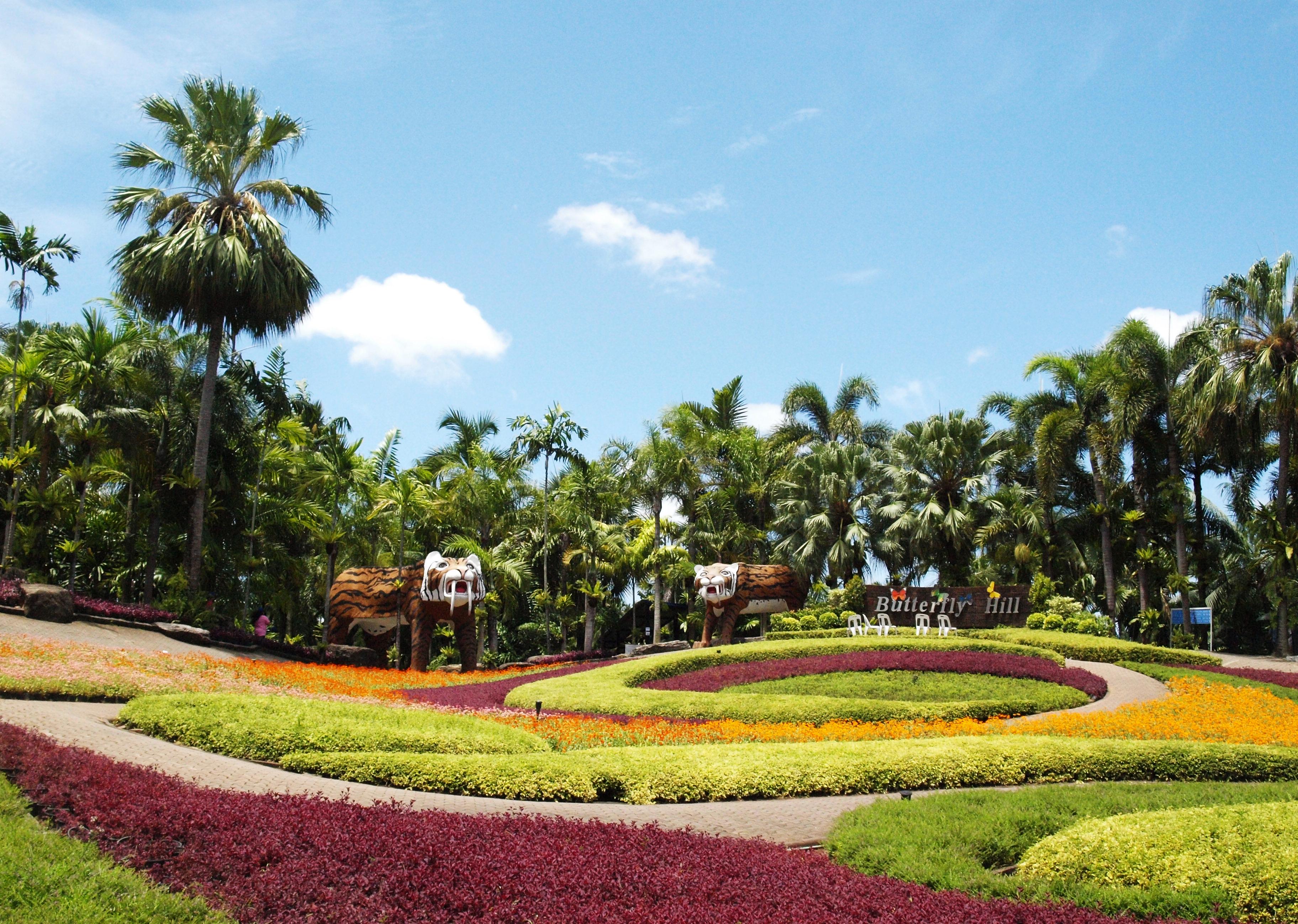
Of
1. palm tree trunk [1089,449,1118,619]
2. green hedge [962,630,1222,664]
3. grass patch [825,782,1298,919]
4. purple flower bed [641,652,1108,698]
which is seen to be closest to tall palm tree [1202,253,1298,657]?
palm tree trunk [1089,449,1118,619]

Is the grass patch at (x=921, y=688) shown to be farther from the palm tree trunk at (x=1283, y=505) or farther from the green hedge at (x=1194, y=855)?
the palm tree trunk at (x=1283, y=505)

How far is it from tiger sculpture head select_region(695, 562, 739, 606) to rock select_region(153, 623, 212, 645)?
13.3 metres

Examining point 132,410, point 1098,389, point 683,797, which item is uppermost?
point 1098,389

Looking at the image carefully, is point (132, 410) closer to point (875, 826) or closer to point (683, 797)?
point (683, 797)

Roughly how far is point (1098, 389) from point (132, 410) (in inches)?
1236

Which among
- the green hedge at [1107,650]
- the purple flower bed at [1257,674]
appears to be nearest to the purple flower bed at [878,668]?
the green hedge at [1107,650]

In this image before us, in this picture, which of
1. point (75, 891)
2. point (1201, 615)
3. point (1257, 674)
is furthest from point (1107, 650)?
point (75, 891)

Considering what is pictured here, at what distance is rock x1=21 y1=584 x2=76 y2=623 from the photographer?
71.5 ft

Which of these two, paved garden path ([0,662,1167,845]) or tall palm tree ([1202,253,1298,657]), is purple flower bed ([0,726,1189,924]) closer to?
paved garden path ([0,662,1167,845])

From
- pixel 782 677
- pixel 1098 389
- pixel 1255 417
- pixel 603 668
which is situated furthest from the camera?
pixel 1098 389

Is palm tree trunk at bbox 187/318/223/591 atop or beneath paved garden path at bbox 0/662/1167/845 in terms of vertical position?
atop

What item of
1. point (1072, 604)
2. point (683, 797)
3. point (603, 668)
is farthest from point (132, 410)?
point (1072, 604)

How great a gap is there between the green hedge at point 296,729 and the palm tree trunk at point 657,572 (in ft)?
66.4

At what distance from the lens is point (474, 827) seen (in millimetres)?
7359
